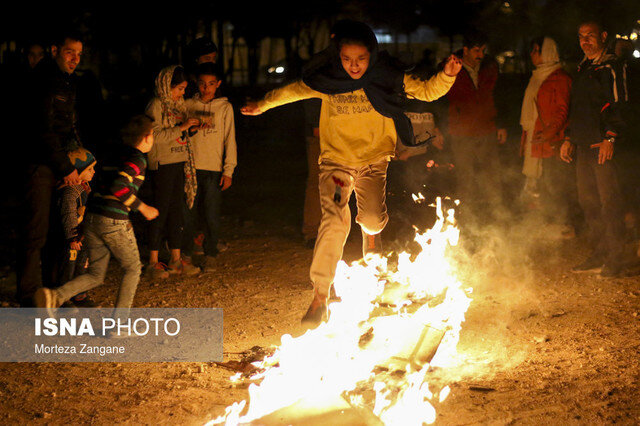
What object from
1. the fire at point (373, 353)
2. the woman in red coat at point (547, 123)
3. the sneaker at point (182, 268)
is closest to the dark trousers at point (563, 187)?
the woman in red coat at point (547, 123)

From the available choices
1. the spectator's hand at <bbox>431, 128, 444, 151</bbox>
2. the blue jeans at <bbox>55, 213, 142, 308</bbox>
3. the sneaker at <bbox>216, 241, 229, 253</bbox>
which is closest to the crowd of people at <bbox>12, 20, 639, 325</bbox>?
the blue jeans at <bbox>55, 213, 142, 308</bbox>

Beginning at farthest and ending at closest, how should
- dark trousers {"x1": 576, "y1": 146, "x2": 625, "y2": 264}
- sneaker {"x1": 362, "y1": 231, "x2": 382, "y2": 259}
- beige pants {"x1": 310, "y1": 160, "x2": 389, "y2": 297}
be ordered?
1. dark trousers {"x1": 576, "y1": 146, "x2": 625, "y2": 264}
2. sneaker {"x1": 362, "y1": 231, "x2": 382, "y2": 259}
3. beige pants {"x1": 310, "y1": 160, "x2": 389, "y2": 297}

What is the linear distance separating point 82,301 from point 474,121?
210 inches

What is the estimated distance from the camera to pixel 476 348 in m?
5.14

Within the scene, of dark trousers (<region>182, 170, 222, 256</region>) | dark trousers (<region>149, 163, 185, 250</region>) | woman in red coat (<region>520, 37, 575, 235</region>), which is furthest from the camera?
woman in red coat (<region>520, 37, 575, 235</region>)

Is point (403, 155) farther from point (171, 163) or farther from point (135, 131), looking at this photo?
point (135, 131)

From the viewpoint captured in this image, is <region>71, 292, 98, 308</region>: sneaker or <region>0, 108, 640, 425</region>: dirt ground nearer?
<region>0, 108, 640, 425</region>: dirt ground

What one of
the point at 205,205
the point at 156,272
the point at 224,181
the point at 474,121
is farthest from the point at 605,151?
the point at 156,272

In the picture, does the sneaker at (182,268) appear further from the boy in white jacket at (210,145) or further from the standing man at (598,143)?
the standing man at (598,143)

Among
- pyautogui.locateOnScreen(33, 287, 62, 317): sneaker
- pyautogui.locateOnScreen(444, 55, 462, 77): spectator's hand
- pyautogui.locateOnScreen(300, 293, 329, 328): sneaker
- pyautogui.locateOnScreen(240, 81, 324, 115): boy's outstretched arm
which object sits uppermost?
pyautogui.locateOnScreen(444, 55, 462, 77): spectator's hand

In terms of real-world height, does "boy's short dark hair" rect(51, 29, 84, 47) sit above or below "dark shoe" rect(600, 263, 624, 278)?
above

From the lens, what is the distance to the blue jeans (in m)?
5.35

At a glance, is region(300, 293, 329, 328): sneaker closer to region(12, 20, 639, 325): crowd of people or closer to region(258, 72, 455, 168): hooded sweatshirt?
region(12, 20, 639, 325): crowd of people

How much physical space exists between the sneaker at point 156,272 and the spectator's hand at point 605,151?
188 inches
